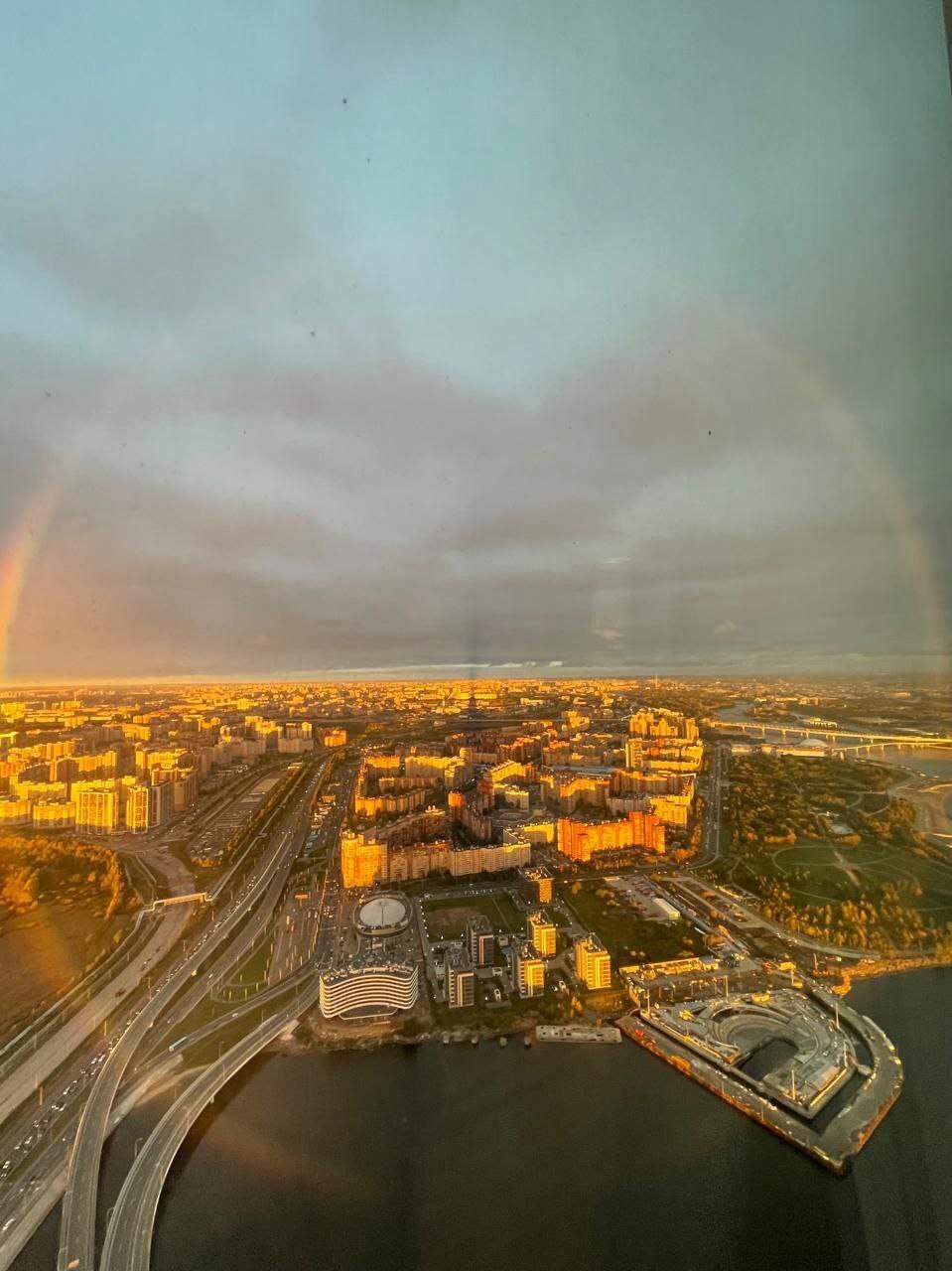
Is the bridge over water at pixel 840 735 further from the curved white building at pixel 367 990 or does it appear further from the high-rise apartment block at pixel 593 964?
the curved white building at pixel 367 990

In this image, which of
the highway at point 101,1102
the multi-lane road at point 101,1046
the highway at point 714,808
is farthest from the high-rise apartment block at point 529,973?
the highway at point 101,1102

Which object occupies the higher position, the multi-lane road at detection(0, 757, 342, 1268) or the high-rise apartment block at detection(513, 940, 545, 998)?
the multi-lane road at detection(0, 757, 342, 1268)

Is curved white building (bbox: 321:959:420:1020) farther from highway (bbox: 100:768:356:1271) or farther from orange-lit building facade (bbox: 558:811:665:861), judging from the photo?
orange-lit building facade (bbox: 558:811:665:861)

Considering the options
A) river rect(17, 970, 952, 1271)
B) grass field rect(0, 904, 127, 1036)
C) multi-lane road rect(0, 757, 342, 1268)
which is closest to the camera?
river rect(17, 970, 952, 1271)

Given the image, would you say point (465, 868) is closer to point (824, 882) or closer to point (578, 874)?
point (578, 874)

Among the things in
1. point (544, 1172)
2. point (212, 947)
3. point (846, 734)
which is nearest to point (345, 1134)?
point (544, 1172)

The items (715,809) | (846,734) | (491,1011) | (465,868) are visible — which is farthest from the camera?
(465,868)

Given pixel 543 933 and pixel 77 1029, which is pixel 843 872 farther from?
pixel 77 1029

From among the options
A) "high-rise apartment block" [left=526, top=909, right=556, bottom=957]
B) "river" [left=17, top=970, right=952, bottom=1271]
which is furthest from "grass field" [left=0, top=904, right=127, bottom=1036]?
"high-rise apartment block" [left=526, top=909, right=556, bottom=957]
